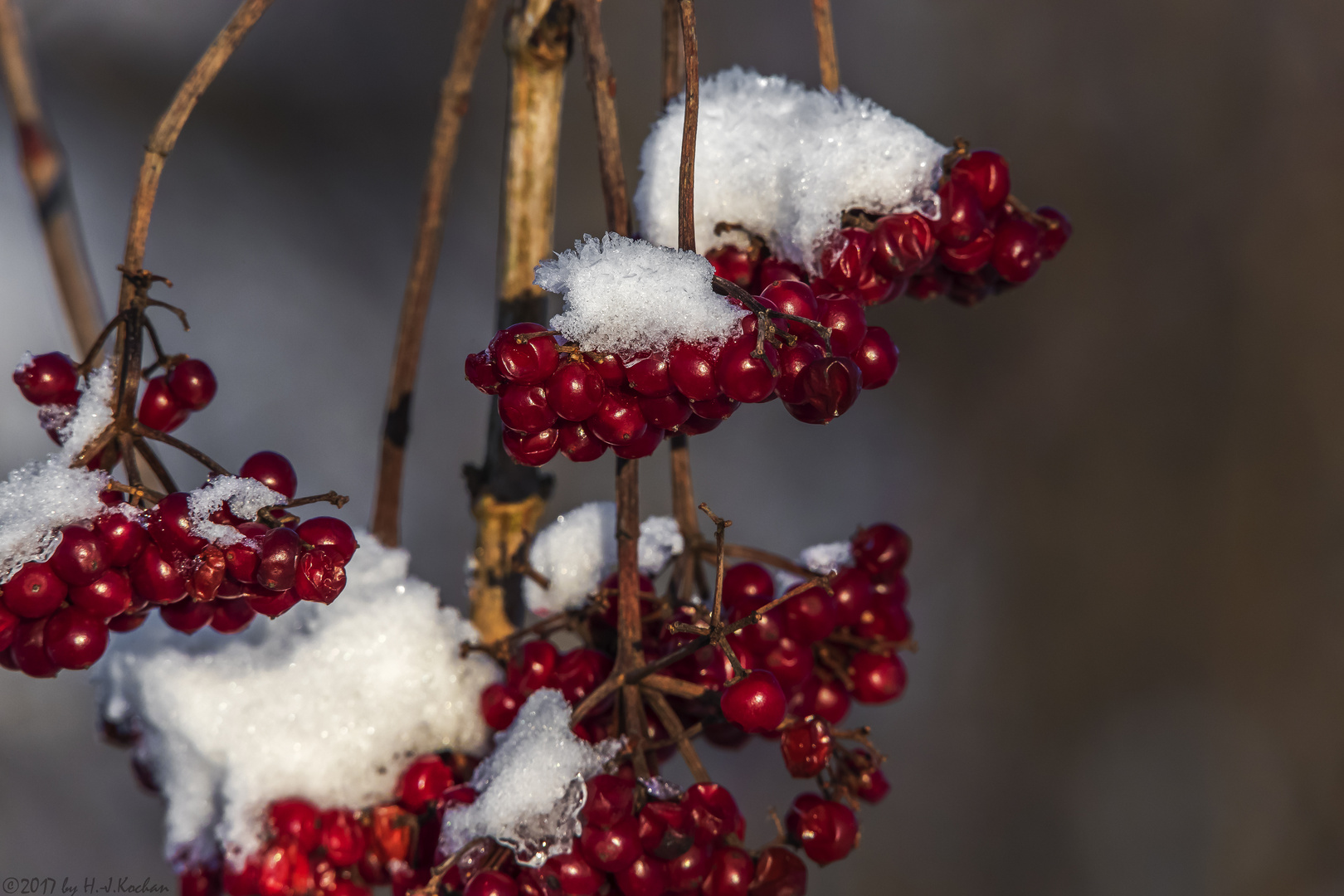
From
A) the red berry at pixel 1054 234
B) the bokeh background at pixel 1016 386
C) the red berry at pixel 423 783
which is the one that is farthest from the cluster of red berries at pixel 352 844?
the bokeh background at pixel 1016 386

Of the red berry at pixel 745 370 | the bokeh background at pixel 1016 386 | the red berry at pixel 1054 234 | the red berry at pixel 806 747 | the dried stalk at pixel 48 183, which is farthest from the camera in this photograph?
the bokeh background at pixel 1016 386

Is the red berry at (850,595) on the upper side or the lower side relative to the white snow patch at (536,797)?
upper

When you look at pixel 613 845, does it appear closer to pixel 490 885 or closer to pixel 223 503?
pixel 490 885

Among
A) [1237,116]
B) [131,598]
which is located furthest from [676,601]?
[1237,116]

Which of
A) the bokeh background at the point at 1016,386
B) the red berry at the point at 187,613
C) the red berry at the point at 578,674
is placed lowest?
the red berry at the point at 578,674

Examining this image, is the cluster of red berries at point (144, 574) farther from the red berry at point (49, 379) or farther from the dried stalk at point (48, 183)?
the dried stalk at point (48, 183)

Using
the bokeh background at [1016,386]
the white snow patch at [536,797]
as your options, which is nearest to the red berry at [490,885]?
the white snow patch at [536,797]

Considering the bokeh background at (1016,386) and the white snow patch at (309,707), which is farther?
the bokeh background at (1016,386)

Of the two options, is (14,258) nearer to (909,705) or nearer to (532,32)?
(532,32)

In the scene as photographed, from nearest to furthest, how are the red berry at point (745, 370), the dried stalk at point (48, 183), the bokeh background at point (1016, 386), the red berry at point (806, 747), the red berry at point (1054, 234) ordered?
the red berry at point (745, 370)
the red berry at point (806, 747)
the red berry at point (1054, 234)
the dried stalk at point (48, 183)
the bokeh background at point (1016, 386)
